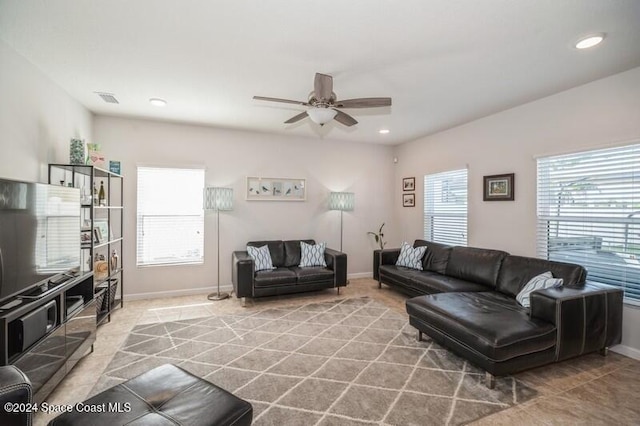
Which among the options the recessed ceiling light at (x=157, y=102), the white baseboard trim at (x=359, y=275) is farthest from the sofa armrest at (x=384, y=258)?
the recessed ceiling light at (x=157, y=102)

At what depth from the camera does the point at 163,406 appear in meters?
1.48

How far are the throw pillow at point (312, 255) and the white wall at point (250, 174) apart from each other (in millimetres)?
560

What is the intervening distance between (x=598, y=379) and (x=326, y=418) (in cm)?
237

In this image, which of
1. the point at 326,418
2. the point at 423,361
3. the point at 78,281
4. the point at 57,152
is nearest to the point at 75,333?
the point at 78,281

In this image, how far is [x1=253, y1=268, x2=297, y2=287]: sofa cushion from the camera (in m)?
4.25

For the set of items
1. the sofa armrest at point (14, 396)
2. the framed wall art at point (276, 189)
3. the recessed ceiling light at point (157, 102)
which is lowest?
the sofa armrest at point (14, 396)

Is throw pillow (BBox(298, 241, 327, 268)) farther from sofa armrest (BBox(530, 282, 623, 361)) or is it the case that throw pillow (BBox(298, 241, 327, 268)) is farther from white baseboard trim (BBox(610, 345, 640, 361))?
white baseboard trim (BBox(610, 345, 640, 361))

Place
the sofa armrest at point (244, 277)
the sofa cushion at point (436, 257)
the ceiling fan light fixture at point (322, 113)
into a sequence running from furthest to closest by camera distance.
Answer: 1. the sofa cushion at point (436, 257)
2. the sofa armrest at point (244, 277)
3. the ceiling fan light fixture at point (322, 113)

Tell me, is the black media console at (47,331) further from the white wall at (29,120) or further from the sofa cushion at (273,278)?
the sofa cushion at (273,278)

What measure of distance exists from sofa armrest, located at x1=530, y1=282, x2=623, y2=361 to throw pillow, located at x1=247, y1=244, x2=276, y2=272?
3439 millimetres

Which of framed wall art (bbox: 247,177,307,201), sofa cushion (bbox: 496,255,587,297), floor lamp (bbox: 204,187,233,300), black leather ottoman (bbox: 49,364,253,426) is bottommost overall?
black leather ottoman (bbox: 49,364,253,426)

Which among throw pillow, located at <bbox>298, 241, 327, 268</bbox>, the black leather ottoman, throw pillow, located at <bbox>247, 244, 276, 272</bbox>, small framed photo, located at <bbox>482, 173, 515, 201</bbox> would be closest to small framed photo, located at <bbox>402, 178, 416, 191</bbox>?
small framed photo, located at <bbox>482, 173, 515, 201</bbox>

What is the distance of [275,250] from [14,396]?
3806mm

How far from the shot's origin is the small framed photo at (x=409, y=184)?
579cm
